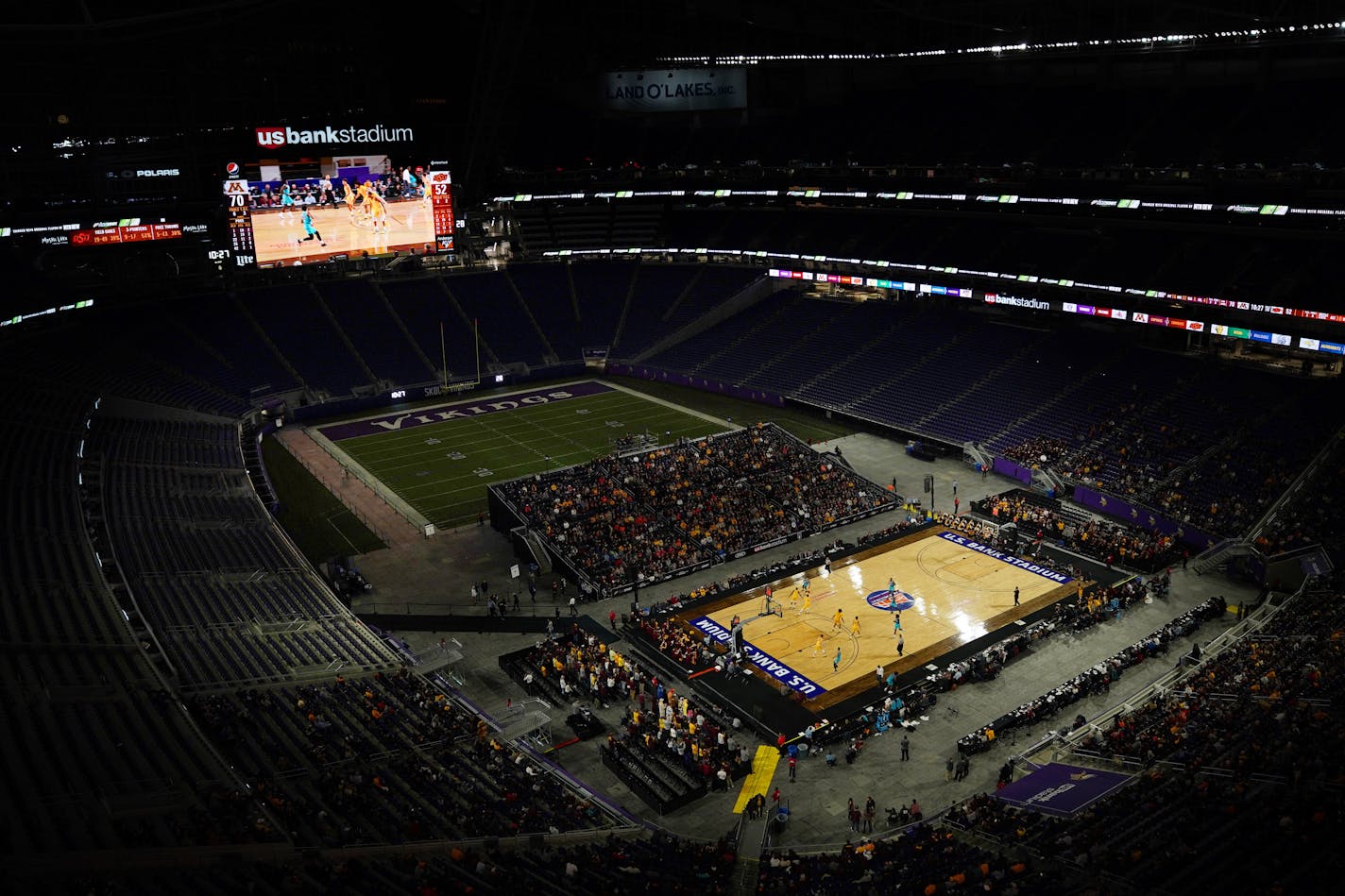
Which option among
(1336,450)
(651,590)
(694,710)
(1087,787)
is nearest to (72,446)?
(651,590)

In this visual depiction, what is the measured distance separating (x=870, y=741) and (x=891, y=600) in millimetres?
8572

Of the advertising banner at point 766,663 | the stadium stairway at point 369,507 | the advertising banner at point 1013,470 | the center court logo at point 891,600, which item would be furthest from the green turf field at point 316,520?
the advertising banner at point 1013,470

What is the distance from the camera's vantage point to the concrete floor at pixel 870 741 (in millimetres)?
24812

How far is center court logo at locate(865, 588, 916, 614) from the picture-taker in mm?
34875

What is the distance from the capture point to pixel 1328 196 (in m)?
45.5

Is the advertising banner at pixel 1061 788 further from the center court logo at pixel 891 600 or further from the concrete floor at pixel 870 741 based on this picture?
the center court logo at pixel 891 600

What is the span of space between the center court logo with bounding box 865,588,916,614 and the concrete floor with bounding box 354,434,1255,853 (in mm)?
4685

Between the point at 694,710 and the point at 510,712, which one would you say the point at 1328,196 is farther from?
the point at 510,712

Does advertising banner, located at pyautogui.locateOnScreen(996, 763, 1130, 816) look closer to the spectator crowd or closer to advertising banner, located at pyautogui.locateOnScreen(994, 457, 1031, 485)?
the spectator crowd

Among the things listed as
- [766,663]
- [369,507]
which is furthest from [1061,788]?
[369,507]

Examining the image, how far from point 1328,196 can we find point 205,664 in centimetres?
4794

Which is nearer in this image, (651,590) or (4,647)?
(4,647)

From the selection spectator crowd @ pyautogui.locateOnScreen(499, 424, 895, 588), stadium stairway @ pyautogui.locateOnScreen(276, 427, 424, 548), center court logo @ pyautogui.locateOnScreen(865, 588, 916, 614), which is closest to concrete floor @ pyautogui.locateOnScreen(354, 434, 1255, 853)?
spectator crowd @ pyautogui.locateOnScreen(499, 424, 895, 588)

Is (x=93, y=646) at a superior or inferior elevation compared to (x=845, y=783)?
superior
